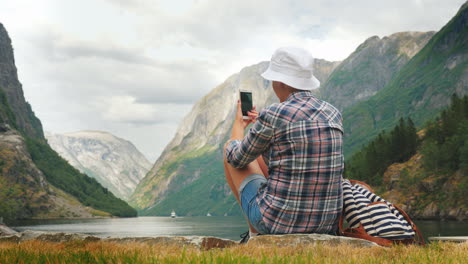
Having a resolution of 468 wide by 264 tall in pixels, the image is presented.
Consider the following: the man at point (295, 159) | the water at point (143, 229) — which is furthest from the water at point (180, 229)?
the man at point (295, 159)

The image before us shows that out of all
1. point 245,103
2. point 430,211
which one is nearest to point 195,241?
point 245,103

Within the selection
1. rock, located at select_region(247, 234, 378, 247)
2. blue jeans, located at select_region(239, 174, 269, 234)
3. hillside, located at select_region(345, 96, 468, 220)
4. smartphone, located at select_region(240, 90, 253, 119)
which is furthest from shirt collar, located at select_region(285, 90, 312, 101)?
hillside, located at select_region(345, 96, 468, 220)

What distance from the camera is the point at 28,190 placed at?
621 ft

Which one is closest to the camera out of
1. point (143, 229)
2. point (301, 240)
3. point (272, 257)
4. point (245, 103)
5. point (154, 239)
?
point (272, 257)

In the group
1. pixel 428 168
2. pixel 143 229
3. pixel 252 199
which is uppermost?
pixel 252 199

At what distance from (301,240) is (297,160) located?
40.1 inches

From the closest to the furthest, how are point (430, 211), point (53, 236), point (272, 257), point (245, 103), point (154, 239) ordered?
point (272, 257) → point (245, 103) → point (154, 239) → point (53, 236) → point (430, 211)

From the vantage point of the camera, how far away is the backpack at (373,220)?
623cm

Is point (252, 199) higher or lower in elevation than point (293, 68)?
lower

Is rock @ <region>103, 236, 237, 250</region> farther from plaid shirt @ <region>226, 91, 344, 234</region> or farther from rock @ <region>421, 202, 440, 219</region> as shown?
rock @ <region>421, 202, 440, 219</region>

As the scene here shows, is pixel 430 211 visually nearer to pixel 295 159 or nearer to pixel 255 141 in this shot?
pixel 295 159

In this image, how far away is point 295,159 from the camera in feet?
19.2

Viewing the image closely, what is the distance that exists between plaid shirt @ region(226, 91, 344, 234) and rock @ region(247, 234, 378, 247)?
220mm

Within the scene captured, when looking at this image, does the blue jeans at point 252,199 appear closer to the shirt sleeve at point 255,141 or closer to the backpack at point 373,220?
the shirt sleeve at point 255,141
